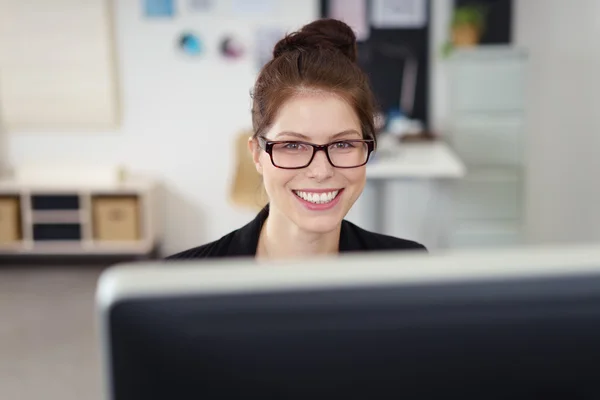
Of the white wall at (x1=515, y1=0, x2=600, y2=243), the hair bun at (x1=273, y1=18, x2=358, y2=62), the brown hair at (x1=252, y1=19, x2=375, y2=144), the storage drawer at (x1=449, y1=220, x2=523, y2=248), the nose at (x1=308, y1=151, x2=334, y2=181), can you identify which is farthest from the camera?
the storage drawer at (x1=449, y1=220, x2=523, y2=248)

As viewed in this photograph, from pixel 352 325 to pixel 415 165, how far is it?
344cm

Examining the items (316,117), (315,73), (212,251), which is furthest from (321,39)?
(212,251)

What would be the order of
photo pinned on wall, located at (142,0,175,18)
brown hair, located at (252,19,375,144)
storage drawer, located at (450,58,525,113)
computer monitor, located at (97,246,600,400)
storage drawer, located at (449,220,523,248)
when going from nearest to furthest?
computer monitor, located at (97,246,600,400) < brown hair, located at (252,19,375,144) < storage drawer, located at (450,58,525,113) < storage drawer, located at (449,220,523,248) < photo pinned on wall, located at (142,0,175,18)

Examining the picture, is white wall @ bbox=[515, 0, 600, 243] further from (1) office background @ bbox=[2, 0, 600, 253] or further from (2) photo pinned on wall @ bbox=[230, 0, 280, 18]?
(2) photo pinned on wall @ bbox=[230, 0, 280, 18]

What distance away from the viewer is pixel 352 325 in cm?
48

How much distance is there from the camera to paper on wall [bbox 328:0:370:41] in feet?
16.2

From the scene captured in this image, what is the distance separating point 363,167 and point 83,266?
404 centimetres

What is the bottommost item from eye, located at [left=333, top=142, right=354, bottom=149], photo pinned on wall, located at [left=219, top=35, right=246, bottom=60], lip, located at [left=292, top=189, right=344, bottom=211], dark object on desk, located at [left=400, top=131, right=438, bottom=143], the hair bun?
dark object on desk, located at [left=400, top=131, right=438, bottom=143]

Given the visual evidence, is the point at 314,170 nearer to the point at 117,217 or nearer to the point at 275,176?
the point at 275,176

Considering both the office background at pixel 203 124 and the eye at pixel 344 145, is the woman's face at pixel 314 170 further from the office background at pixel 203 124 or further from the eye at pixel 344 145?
the office background at pixel 203 124

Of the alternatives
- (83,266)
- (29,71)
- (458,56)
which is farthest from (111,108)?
(458,56)

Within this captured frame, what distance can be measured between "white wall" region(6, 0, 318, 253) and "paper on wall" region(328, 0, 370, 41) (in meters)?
0.17

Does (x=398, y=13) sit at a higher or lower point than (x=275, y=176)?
higher

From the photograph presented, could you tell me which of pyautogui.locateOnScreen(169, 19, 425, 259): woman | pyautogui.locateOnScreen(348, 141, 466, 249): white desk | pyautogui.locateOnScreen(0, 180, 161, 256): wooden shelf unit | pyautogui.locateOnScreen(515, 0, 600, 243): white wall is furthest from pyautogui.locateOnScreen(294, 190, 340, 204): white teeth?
pyautogui.locateOnScreen(0, 180, 161, 256): wooden shelf unit
